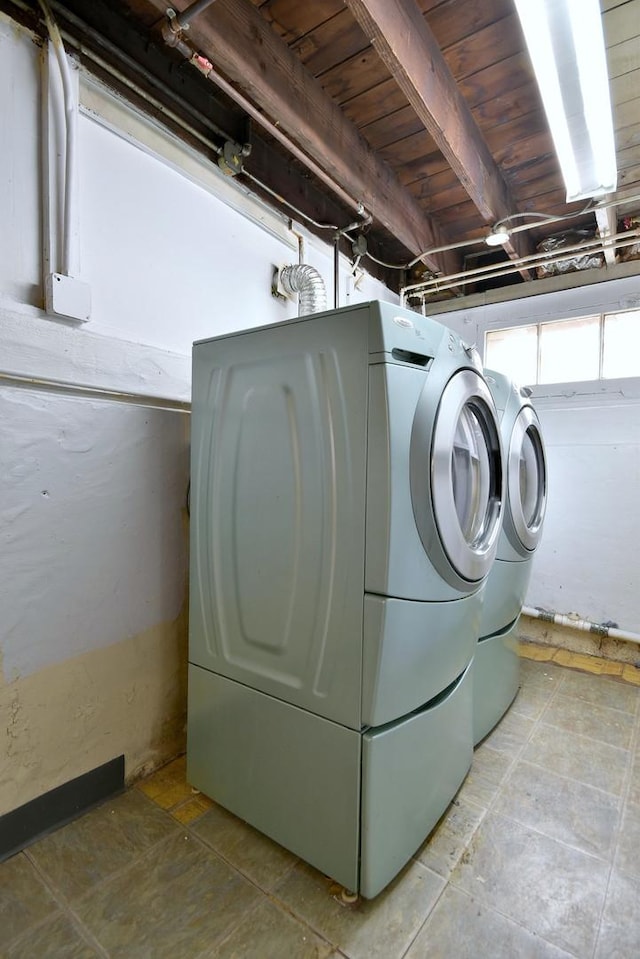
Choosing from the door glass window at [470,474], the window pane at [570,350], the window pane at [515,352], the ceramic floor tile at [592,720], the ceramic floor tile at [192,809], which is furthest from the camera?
the window pane at [515,352]

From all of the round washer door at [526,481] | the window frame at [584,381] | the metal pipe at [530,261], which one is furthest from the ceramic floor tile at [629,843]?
the metal pipe at [530,261]

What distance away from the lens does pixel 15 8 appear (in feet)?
4.18

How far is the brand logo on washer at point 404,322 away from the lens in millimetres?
1130

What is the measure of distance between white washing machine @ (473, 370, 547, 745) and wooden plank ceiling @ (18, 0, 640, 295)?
3.32 feet

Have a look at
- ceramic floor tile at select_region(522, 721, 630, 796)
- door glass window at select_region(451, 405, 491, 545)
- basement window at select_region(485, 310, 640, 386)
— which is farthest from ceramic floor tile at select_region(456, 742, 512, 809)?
basement window at select_region(485, 310, 640, 386)

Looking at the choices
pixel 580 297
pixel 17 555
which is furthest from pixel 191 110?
pixel 580 297

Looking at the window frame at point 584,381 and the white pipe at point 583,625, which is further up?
the window frame at point 584,381

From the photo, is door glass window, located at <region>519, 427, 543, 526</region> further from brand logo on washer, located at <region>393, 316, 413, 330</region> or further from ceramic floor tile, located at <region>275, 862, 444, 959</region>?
ceramic floor tile, located at <region>275, 862, 444, 959</region>

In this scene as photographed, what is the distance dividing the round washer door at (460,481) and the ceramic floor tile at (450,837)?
32.6 inches

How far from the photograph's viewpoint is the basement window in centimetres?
277

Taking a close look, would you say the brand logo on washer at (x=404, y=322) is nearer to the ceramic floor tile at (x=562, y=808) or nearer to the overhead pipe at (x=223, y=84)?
the overhead pipe at (x=223, y=84)

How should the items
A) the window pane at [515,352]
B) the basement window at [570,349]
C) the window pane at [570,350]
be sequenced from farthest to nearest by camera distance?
the window pane at [515,352] < the window pane at [570,350] < the basement window at [570,349]

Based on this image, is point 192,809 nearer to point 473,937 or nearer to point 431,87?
point 473,937

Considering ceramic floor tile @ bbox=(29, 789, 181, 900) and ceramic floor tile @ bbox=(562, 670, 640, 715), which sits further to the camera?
ceramic floor tile @ bbox=(562, 670, 640, 715)
